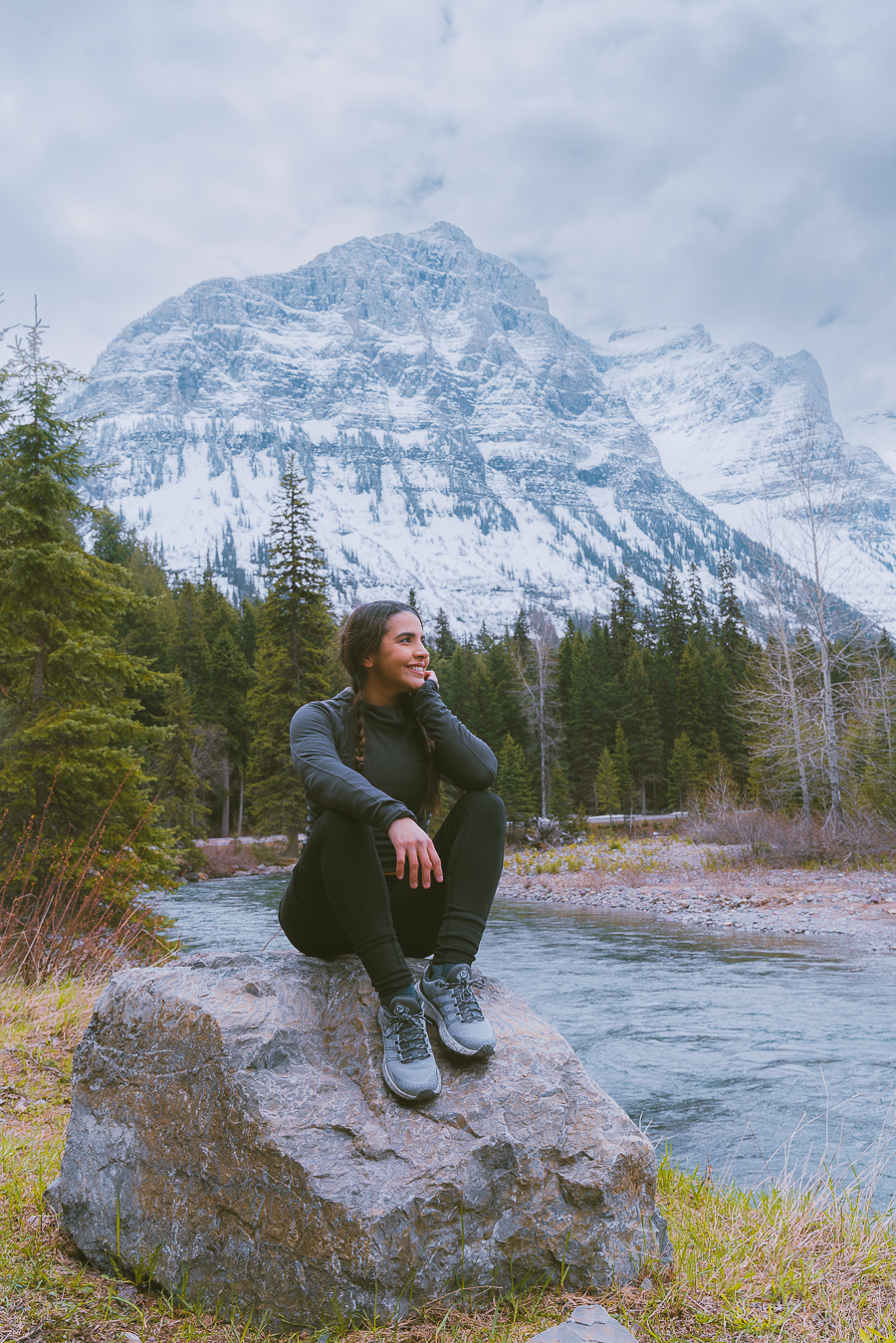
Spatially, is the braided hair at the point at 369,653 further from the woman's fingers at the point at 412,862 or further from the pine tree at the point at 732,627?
the pine tree at the point at 732,627

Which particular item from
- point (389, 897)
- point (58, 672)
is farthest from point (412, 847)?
point (58, 672)

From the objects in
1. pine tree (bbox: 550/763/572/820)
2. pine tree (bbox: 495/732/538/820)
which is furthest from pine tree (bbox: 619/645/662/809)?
pine tree (bbox: 495/732/538/820)

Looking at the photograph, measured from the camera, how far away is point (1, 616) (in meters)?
8.75

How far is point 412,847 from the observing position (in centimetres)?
261

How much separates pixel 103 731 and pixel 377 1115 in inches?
276

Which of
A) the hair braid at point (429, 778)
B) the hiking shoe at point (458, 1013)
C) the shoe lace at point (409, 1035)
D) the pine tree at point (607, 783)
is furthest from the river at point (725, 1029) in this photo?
the pine tree at point (607, 783)

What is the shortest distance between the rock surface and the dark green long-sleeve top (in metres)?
1.41

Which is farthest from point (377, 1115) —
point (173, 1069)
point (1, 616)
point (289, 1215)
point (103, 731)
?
point (1, 616)

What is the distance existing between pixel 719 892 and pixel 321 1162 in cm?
1563

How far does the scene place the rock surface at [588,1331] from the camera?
1979 mm

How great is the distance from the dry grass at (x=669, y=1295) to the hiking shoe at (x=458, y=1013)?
629 millimetres

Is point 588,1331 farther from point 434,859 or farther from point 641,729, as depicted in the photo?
point 641,729

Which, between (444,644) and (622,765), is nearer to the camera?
(622,765)

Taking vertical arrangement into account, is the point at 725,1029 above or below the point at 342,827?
below
